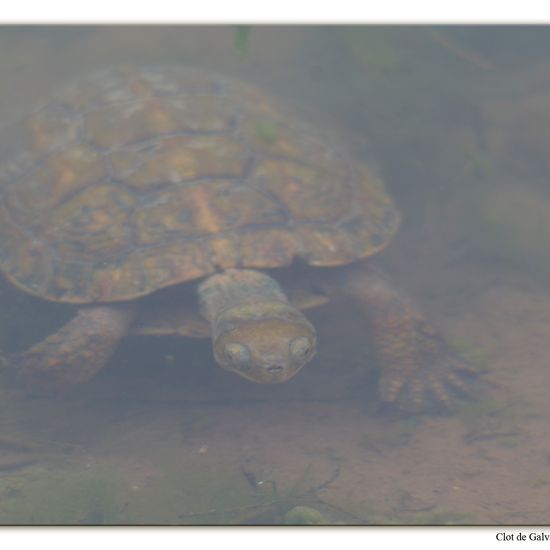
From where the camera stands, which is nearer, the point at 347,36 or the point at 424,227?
the point at 424,227

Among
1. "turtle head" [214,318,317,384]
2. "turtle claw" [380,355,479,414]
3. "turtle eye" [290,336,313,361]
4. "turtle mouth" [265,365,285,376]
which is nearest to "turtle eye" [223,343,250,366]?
"turtle head" [214,318,317,384]

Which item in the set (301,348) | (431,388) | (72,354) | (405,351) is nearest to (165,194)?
(72,354)

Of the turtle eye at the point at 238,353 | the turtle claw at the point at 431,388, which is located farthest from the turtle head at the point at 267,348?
the turtle claw at the point at 431,388

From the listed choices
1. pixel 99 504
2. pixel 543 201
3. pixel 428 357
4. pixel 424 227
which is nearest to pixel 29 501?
pixel 99 504

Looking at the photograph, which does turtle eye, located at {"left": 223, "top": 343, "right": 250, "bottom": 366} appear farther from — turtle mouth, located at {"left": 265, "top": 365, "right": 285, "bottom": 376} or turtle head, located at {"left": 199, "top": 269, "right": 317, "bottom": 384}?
turtle mouth, located at {"left": 265, "top": 365, "right": 285, "bottom": 376}

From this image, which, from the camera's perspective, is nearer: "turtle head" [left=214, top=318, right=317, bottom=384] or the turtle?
"turtle head" [left=214, top=318, right=317, bottom=384]

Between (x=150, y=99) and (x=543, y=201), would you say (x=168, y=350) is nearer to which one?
(x=150, y=99)

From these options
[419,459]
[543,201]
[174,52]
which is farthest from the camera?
[174,52]
